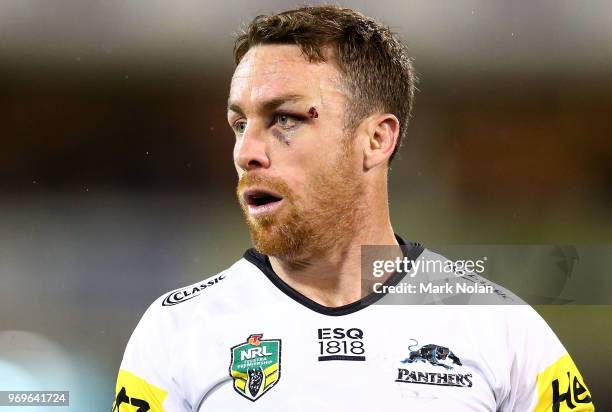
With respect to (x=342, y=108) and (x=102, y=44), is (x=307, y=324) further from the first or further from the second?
(x=102, y=44)

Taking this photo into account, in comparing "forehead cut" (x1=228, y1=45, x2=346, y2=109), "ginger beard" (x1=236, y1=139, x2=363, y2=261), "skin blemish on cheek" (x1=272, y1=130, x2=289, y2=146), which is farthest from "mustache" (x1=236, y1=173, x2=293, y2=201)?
"forehead cut" (x1=228, y1=45, x2=346, y2=109)

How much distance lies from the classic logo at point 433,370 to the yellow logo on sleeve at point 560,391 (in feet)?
0.86

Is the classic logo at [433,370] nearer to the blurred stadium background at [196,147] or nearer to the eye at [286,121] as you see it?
the eye at [286,121]

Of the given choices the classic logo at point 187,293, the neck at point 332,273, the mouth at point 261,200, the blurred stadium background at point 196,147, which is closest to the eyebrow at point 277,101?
the mouth at point 261,200

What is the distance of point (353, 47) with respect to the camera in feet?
7.99

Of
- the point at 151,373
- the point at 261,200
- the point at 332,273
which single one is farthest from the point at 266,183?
the point at 151,373

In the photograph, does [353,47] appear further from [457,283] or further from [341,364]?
[341,364]

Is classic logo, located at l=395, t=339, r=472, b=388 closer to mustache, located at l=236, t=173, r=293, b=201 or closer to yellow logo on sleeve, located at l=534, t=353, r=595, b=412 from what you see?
yellow logo on sleeve, located at l=534, t=353, r=595, b=412

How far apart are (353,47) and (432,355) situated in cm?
96

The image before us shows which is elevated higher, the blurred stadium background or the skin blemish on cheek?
the blurred stadium background

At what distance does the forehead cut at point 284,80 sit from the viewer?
2307 mm

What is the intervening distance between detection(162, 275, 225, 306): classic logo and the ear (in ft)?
2.01

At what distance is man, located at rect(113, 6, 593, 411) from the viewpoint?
2283mm

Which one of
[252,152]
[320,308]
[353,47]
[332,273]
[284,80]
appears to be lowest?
[320,308]
